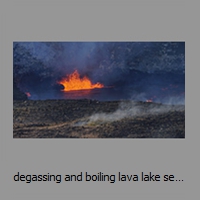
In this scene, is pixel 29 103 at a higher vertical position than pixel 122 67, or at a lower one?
lower

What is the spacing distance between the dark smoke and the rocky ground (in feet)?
0.68

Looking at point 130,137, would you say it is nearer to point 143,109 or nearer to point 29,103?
point 143,109

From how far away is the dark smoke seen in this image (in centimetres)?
1062

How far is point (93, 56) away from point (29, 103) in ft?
5.91

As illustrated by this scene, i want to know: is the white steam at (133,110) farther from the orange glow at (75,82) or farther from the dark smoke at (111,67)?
the orange glow at (75,82)

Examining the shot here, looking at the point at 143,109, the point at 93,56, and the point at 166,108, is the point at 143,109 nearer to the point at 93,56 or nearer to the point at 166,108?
the point at 166,108

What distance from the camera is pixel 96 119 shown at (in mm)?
10500

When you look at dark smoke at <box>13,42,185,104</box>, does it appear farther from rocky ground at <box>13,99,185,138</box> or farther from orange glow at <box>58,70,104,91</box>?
rocky ground at <box>13,99,185,138</box>

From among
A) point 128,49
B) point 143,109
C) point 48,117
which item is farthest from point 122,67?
point 48,117

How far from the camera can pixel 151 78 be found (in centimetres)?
1071

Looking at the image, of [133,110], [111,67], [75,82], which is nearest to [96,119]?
[133,110]

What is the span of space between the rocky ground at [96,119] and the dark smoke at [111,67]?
0.68 ft

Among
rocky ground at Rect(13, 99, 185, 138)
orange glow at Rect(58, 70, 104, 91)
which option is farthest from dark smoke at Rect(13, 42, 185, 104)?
rocky ground at Rect(13, 99, 185, 138)

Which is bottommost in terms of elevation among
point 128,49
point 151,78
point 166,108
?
point 166,108
